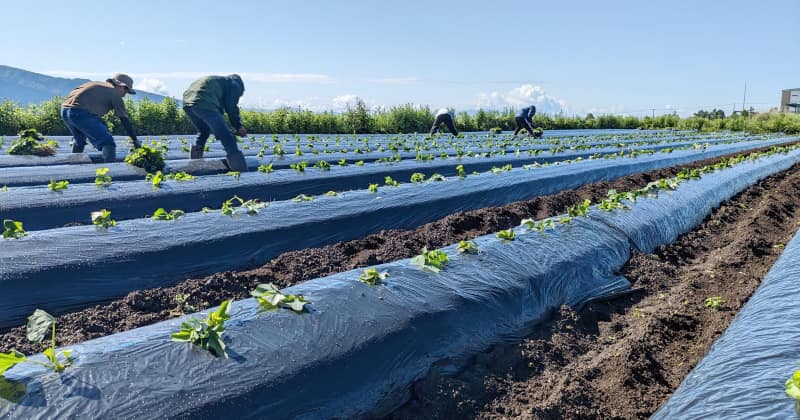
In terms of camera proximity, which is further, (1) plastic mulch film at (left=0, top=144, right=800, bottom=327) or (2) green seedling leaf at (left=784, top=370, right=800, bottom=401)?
(1) plastic mulch film at (left=0, top=144, right=800, bottom=327)

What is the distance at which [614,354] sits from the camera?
136 inches

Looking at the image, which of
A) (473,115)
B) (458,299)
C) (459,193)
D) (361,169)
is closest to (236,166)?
(361,169)

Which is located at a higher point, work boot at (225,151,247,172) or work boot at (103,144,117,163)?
work boot at (103,144,117,163)

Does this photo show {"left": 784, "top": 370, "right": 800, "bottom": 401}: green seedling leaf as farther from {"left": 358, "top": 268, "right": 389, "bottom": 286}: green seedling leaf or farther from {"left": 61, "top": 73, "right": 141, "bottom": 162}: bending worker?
{"left": 61, "top": 73, "right": 141, "bottom": 162}: bending worker

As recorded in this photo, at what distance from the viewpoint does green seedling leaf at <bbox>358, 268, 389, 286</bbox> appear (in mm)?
3316

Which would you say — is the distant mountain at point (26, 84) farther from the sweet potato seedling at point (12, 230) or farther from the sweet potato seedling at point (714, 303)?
the sweet potato seedling at point (714, 303)

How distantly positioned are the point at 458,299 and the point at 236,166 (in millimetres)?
6442

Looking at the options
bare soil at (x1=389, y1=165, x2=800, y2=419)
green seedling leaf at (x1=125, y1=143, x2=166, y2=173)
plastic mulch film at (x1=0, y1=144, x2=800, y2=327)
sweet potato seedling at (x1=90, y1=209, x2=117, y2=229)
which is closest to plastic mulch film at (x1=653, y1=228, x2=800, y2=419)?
bare soil at (x1=389, y1=165, x2=800, y2=419)

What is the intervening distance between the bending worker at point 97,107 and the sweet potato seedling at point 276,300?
710 cm

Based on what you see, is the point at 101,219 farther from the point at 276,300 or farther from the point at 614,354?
the point at 614,354

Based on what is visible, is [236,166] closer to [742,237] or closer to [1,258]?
[1,258]

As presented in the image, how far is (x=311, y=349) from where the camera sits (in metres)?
2.55

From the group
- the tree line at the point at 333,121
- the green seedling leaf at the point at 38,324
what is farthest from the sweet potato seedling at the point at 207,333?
the tree line at the point at 333,121

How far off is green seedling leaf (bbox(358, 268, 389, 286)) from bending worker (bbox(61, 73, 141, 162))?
23.0ft
